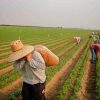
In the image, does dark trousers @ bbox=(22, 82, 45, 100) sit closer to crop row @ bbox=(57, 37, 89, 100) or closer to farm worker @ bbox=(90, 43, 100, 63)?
crop row @ bbox=(57, 37, 89, 100)

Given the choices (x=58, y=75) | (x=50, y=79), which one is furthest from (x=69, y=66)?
(x=50, y=79)

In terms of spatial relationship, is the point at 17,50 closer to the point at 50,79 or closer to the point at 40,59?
the point at 40,59

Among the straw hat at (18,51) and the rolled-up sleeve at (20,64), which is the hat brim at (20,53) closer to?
the straw hat at (18,51)

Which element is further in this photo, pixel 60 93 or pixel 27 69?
pixel 60 93

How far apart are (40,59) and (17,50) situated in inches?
18.2

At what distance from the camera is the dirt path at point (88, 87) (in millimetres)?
7336

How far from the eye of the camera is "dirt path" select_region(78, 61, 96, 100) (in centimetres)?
734

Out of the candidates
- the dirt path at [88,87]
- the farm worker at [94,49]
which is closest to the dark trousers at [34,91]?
the dirt path at [88,87]

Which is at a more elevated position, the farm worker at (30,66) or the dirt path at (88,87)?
the farm worker at (30,66)

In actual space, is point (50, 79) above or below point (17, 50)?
below

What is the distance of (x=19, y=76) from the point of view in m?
9.31

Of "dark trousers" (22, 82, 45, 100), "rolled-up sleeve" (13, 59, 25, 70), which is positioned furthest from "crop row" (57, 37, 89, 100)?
"rolled-up sleeve" (13, 59, 25, 70)

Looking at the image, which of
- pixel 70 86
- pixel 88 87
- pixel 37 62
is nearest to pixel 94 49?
pixel 88 87

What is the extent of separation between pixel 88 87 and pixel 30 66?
13.7ft
